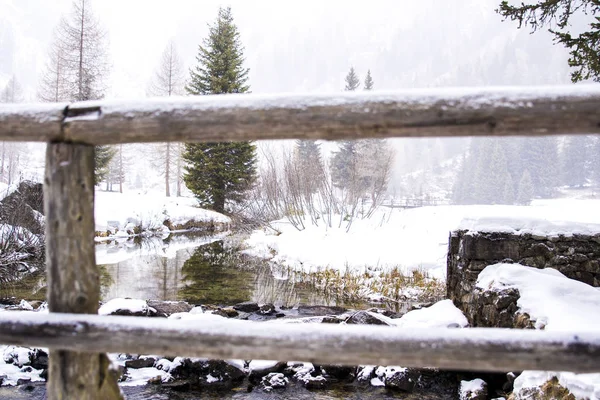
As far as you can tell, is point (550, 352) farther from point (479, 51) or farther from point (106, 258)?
point (479, 51)

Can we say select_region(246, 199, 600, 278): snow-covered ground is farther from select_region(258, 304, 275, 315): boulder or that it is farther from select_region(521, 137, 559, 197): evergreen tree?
select_region(521, 137, 559, 197): evergreen tree

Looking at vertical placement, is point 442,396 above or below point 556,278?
below

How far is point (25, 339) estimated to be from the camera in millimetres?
1425

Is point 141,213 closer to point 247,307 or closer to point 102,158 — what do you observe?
point 102,158

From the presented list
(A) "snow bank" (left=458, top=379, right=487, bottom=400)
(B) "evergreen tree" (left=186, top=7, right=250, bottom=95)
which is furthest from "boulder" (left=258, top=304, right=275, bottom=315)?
(B) "evergreen tree" (left=186, top=7, right=250, bottom=95)

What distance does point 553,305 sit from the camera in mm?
3748

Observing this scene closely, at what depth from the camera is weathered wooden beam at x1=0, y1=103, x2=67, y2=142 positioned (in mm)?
1478

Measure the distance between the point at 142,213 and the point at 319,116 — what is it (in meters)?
21.7

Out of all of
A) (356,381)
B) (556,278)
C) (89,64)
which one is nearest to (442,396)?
(356,381)

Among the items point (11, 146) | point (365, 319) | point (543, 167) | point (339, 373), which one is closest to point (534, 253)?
point (365, 319)

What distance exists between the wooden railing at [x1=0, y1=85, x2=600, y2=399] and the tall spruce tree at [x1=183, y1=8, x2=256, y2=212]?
2283 centimetres

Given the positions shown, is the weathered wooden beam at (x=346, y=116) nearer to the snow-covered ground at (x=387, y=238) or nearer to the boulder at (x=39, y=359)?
the boulder at (x=39, y=359)

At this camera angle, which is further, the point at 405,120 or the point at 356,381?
the point at 356,381

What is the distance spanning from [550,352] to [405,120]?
2.86 ft
